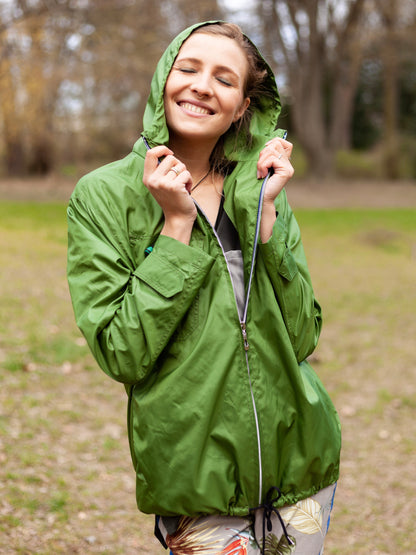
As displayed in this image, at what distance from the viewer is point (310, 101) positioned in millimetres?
21453

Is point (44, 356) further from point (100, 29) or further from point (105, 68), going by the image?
point (105, 68)

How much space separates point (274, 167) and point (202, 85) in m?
0.31

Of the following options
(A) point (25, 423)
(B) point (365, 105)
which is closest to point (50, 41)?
(A) point (25, 423)

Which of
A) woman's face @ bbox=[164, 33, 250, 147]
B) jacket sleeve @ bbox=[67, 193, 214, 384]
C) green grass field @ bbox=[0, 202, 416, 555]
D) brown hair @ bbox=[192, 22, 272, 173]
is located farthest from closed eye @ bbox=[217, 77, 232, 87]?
green grass field @ bbox=[0, 202, 416, 555]

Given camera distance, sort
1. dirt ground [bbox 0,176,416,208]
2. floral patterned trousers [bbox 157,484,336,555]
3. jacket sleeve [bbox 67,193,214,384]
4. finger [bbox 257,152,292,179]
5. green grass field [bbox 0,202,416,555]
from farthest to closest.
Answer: dirt ground [bbox 0,176,416,208] → green grass field [bbox 0,202,416,555] → finger [bbox 257,152,292,179] → floral patterned trousers [bbox 157,484,336,555] → jacket sleeve [bbox 67,193,214,384]

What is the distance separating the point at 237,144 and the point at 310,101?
2032cm

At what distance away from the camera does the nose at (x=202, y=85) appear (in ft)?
6.18

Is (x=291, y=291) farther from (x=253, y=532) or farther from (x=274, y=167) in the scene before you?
(x=253, y=532)

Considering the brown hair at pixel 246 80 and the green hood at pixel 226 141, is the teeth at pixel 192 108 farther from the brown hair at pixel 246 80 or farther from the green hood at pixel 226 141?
the brown hair at pixel 246 80

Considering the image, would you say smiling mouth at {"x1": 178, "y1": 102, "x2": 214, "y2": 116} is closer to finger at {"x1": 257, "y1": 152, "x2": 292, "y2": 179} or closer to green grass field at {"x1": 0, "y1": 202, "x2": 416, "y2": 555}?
finger at {"x1": 257, "y1": 152, "x2": 292, "y2": 179}

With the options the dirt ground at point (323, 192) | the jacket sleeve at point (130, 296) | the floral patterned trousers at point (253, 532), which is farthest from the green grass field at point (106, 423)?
the dirt ground at point (323, 192)

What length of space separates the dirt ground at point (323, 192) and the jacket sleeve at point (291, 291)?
54.1 ft

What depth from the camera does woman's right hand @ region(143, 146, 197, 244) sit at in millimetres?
1712

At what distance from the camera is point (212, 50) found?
1.93 meters
